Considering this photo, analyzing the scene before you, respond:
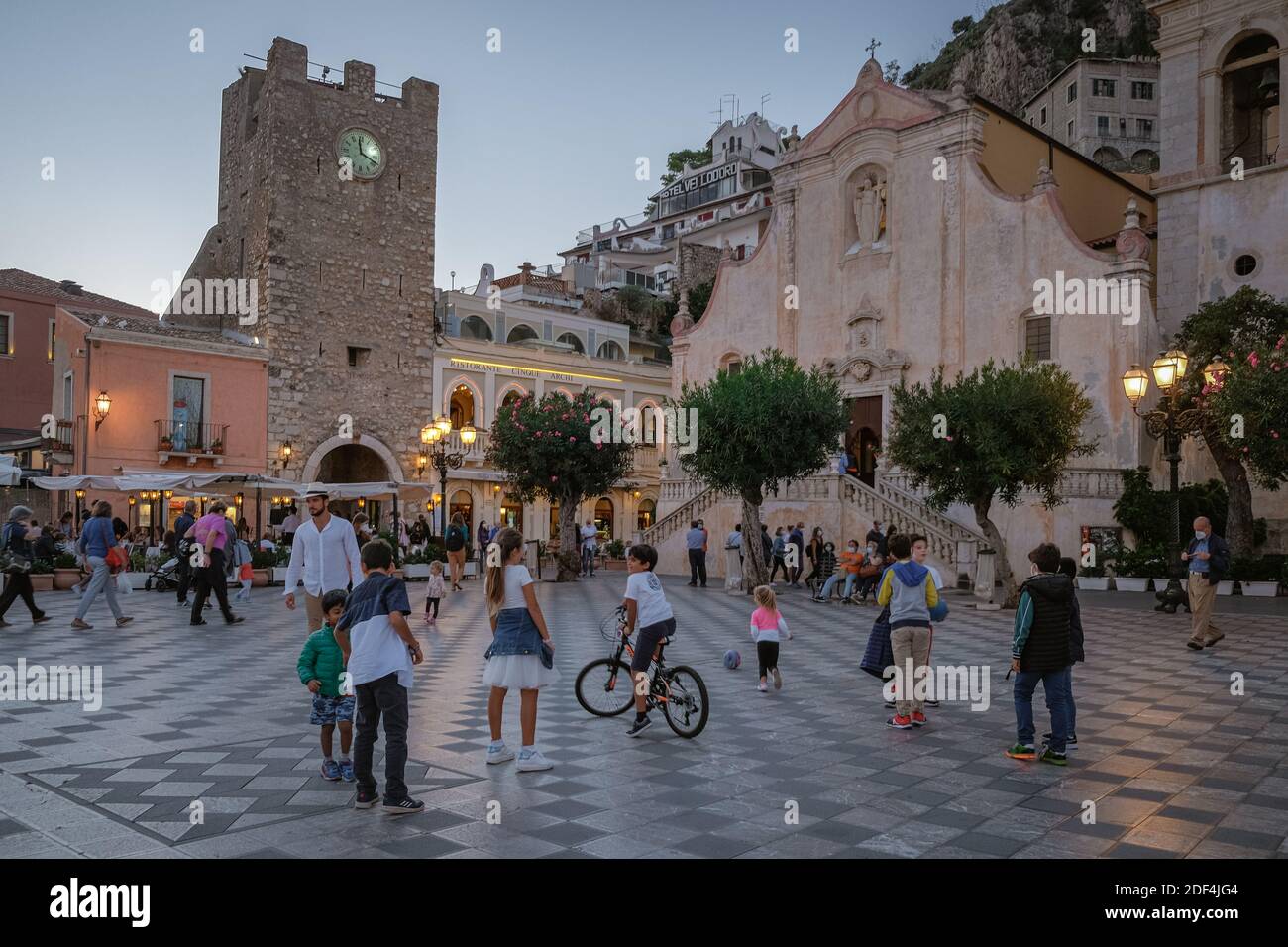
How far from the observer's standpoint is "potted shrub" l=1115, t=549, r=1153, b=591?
23609 mm

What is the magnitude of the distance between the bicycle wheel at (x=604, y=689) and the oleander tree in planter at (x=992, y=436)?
12958 millimetres

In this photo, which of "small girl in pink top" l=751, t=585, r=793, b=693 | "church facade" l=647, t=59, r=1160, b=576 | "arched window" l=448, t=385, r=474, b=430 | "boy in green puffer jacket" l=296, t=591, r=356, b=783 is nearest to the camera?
"boy in green puffer jacket" l=296, t=591, r=356, b=783

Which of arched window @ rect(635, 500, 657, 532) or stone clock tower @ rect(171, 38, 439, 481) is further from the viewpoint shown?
arched window @ rect(635, 500, 657, 532)

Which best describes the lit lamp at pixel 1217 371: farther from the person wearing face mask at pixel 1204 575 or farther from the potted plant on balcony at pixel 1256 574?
the person wearing face mask at pixel 1204 575

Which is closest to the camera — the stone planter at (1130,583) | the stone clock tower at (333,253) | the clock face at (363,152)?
the stone planter at (1130,583)

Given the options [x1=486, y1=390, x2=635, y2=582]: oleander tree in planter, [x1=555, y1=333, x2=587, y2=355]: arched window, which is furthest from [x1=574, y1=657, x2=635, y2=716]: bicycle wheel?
[x1=555, y1=333, x2=587, y2=355]: arched window

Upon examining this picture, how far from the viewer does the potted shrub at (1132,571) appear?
77.5 feet

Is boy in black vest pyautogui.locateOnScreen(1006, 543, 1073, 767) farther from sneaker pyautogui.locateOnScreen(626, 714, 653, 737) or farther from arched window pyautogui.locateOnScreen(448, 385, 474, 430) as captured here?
arched window pyautogui.locateOnScreen(448, 385, 474, 430)

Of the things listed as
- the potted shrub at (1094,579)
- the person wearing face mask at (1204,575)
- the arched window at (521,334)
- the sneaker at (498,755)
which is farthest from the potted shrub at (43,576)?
the arched window at (521,334)

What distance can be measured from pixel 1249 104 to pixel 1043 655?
2816 cm

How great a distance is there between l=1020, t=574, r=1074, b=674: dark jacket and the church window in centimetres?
2256

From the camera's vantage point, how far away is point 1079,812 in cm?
615
